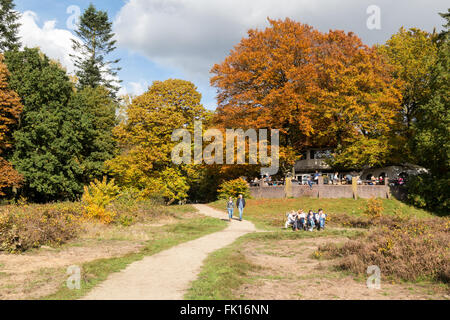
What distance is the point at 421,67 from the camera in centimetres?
3747

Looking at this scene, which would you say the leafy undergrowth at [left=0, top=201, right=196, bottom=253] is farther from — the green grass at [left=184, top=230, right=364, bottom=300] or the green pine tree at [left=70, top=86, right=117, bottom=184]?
the green pine tree at [left=70, top=86, right=117, bottom=184]

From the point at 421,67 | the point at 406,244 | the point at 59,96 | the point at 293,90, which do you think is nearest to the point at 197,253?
the point at 406,244

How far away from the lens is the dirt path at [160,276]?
797 cm

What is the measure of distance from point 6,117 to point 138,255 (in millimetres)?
27352

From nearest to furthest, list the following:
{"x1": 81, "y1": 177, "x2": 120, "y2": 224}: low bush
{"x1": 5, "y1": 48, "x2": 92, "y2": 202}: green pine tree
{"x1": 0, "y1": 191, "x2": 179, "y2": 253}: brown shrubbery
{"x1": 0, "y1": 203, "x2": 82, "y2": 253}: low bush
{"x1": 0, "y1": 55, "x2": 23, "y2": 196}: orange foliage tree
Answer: {"x1": 0, "y1": 203, "x2": 82, "y2": 253}: low bush → {"x1": 0, "y1": 191, "x2": 179, "y2": 253}: brown shrubbery → {"x1": 81, "y1": 177, "x2": 120, "y2": 224}: low bush → {"x1": 0, "y1": 55, "x2": 23, "y2": 196}: orange foliage tree → {"x1": 5, "y1": 48, "x2": 92, "y2": 202}: green pine tree

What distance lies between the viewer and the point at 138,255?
41.7 ft

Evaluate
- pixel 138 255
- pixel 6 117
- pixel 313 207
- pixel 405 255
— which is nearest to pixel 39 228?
pixel 138 255

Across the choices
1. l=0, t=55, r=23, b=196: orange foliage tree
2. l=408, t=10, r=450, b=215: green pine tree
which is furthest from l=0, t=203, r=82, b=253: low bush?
l=408, t=10, r=450, b=215: green pine tree

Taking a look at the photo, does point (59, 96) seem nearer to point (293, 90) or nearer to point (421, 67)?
point (293, 90)

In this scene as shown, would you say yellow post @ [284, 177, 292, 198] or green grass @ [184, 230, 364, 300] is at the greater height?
yellow post @ [284, 177, 292, 198]

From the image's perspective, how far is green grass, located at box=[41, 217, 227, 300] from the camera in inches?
321

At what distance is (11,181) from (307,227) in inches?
969

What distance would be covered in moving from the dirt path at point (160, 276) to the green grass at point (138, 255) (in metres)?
0.27

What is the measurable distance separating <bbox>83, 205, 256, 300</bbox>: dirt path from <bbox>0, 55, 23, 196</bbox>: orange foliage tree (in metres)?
22.0
